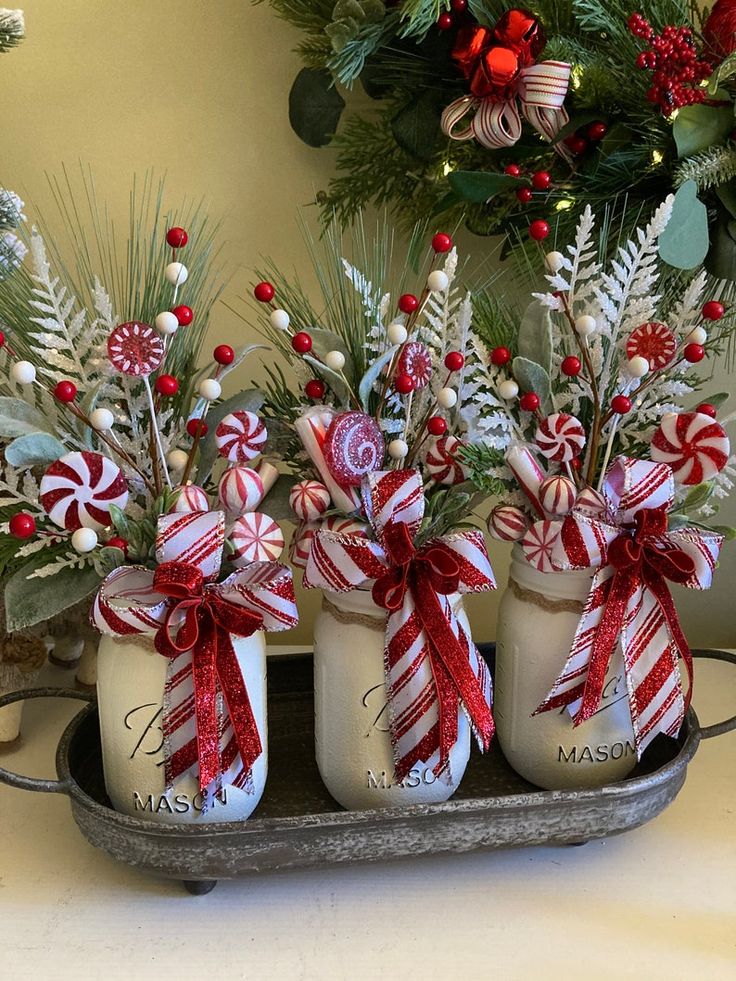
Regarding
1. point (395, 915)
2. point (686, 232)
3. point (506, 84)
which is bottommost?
point (395, 915)

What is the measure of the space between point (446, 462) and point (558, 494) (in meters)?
0.08

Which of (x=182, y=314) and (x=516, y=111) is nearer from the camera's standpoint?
(x=182, y=314)

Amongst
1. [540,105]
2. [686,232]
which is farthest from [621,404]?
[540,105]

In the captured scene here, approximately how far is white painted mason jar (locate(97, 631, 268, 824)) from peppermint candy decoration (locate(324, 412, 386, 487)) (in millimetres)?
129

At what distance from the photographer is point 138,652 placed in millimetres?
557

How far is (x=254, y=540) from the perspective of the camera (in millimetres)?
551

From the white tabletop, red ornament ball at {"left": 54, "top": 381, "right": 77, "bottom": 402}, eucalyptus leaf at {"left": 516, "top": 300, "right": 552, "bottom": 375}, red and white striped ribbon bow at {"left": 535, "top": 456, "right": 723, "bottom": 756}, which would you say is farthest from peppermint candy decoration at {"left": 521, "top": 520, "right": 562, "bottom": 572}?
red ornament ball at {"left": 54, "top": 381, "right": 77, "bottom": 402}

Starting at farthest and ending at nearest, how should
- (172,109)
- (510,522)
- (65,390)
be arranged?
(172,109) → (510,522) → (65,390)

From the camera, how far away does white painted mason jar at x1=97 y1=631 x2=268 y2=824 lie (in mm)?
557

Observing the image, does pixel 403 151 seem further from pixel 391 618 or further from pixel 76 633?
pixel 76 633

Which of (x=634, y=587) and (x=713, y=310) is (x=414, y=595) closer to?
(x=634, y=587)

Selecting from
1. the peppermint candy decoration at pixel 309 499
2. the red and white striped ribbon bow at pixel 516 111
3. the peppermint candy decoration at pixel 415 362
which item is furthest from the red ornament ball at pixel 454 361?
the red and white striped ribbon bow at pixel 516 111

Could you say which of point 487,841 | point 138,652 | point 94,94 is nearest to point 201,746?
point 138,652

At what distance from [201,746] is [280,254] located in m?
0.51
